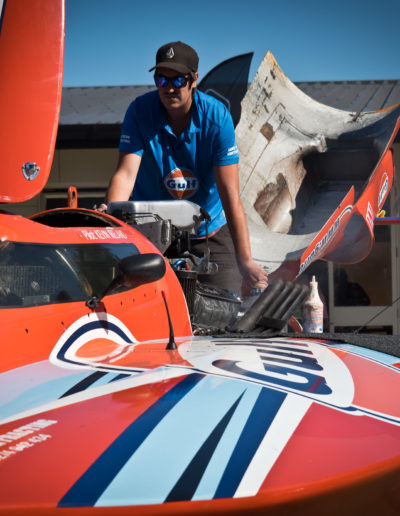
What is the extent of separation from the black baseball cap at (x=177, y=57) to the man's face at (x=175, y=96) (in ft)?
0.15

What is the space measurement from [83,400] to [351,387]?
0.54 metres

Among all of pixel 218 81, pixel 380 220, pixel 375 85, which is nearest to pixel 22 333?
pixel 380 220

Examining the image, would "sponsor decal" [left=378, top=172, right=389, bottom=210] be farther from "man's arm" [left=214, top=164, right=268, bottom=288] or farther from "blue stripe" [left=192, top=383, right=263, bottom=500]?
"blue stripe" [left=192, top=383, right=263, bottom=500]

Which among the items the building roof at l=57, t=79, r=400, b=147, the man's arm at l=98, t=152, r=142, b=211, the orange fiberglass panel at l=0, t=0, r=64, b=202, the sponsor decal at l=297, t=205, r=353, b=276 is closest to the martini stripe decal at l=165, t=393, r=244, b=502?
the orange fiberglass panel at l=0, t=0, r=64, b=202

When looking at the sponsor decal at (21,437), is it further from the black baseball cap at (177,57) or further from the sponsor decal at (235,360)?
the black baseball cap at (177,57)

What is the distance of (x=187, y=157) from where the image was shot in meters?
3.38

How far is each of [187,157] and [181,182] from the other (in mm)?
147

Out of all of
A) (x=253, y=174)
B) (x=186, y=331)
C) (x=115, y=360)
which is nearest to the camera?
(x=115, y=360)

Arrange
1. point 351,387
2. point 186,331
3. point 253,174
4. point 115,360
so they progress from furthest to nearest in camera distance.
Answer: point 253,174
point 186,331
point 115,360
point 351,387

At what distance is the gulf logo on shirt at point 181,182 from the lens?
134 inches

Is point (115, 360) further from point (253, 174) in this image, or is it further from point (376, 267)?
point (376, 267)

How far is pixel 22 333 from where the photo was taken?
4.98 feet

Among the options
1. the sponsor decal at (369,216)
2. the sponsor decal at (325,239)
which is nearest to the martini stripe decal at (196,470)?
the sponsor decal at (325,239)

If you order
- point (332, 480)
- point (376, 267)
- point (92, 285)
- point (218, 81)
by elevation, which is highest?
point (218, 81)
